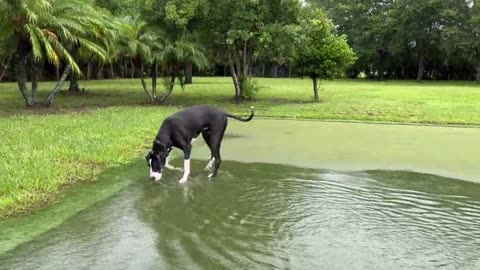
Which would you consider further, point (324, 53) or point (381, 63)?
point (381, 63)

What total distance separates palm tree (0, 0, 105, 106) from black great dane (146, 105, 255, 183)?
29.6 ft

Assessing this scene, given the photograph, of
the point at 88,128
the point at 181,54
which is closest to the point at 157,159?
the point at 88,128

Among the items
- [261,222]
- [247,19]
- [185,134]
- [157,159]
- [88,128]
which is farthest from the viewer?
[247,19]

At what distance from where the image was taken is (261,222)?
18.1 feet

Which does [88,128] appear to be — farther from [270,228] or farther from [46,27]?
[270,228]

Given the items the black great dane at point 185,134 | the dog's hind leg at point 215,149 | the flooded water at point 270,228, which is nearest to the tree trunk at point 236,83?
the black great dane at point 185,134

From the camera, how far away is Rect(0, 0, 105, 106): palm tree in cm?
1462

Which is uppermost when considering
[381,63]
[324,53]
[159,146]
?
[381,63]

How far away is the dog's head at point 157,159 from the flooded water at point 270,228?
0.21 m

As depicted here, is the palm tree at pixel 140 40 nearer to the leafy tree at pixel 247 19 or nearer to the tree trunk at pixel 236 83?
the leafy tree at pixel 247 19

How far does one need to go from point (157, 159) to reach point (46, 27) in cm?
1097

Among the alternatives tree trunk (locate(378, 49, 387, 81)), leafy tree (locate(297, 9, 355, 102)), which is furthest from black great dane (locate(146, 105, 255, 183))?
tree trunk (locate(378, 49, 387, 81))

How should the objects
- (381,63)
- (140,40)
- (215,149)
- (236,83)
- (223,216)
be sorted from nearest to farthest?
(223,216), (215,149), (140,40), (236,83), (381,63)

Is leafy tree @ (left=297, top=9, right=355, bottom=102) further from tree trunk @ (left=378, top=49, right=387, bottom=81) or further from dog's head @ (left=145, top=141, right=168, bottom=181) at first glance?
tree trunk @ (left=378, top=49, right=387, bottom=81)
